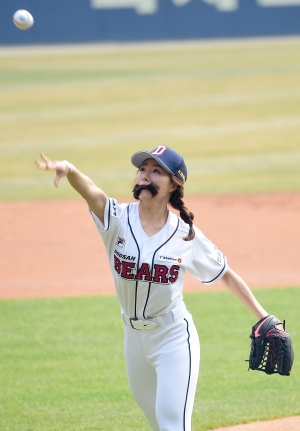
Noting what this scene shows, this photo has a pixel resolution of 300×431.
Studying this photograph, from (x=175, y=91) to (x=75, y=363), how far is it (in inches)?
694

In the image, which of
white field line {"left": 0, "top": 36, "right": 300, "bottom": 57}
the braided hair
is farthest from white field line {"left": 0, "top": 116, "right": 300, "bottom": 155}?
the braided hair

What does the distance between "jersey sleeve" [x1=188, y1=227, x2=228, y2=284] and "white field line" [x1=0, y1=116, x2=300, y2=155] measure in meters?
13.6

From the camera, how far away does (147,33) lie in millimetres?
29469

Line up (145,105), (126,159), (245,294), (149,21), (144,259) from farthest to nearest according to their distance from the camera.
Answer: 1. (149,21)
2. (145,105)
3. (126,159)
4. (245,294)
5. (144,259)

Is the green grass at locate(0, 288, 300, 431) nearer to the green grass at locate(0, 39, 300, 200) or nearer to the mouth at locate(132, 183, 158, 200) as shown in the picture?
the mouth at locate(132, 183, 158, 200)

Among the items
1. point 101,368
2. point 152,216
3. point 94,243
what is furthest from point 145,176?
point 94,243

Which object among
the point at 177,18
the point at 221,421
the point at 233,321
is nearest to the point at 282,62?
the point at 177,18

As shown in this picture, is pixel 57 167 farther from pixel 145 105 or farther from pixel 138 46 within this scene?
pixel 138 46

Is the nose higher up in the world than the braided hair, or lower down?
higher up

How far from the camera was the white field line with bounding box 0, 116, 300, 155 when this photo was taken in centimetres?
1733

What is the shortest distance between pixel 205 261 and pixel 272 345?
54 centimetres

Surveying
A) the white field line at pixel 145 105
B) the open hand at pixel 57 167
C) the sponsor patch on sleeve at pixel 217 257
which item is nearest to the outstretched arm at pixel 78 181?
the open hand at pixel 57 167

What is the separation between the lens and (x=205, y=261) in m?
3.66

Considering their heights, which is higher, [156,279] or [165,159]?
[165,159]
